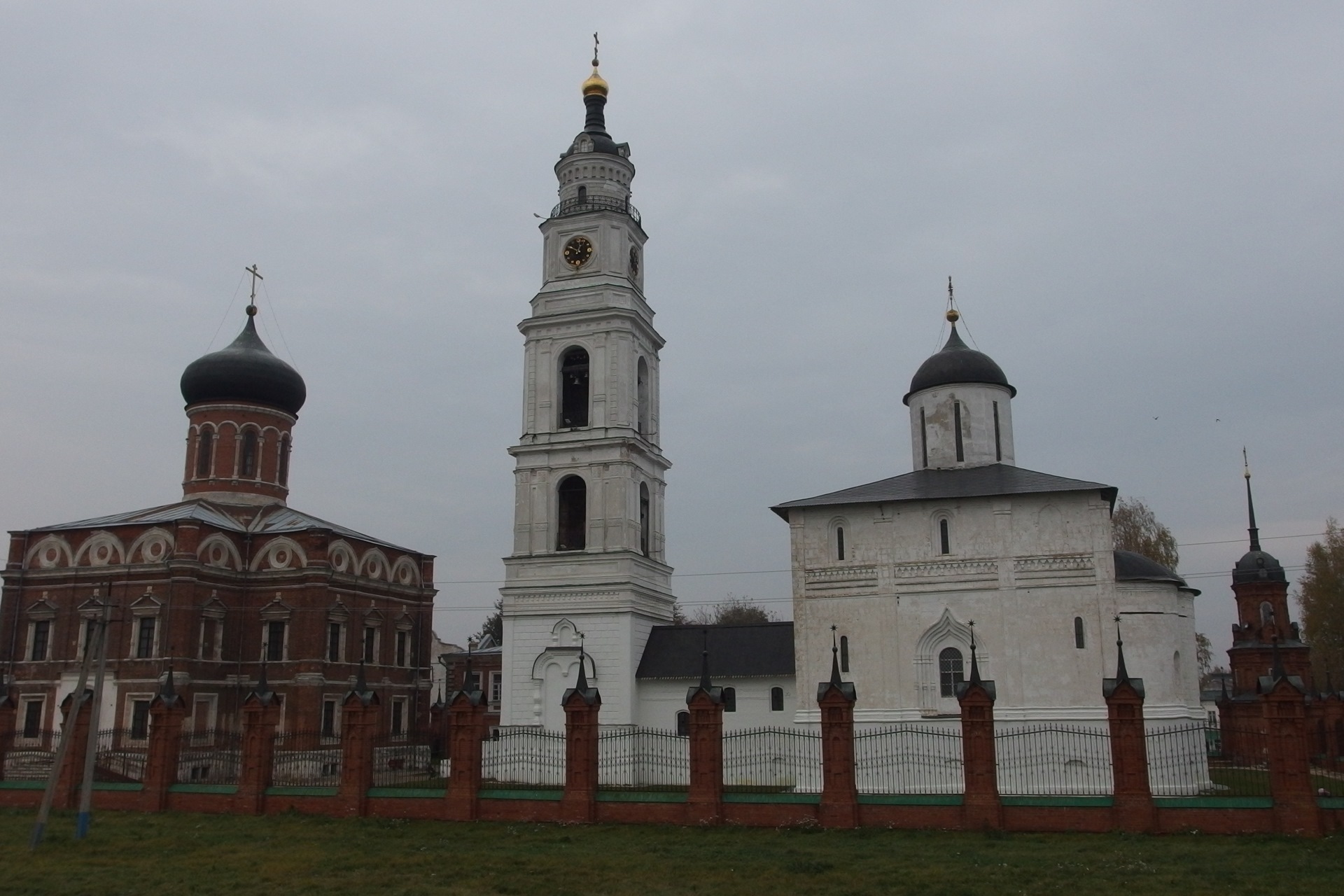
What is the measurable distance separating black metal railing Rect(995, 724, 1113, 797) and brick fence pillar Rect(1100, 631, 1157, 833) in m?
3.98

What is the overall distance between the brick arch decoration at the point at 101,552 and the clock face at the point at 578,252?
16.1m

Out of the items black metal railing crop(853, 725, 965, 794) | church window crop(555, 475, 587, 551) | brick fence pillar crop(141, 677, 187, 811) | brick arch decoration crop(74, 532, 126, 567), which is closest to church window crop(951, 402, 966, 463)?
black metal railing crop(853, 725, 965, 794)

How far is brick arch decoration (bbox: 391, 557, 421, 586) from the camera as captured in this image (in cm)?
3841

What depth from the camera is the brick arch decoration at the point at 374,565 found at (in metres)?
36.7

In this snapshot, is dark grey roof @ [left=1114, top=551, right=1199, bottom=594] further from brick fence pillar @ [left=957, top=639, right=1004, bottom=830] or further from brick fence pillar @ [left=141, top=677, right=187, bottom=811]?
brick fence pillar @ [left=141, top=677, right=187, bottom=811]

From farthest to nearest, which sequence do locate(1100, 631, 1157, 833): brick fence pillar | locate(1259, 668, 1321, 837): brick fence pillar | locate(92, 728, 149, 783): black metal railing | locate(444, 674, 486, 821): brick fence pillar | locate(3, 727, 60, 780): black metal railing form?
locate(92, 728, 149, 783): black metal railing < locate(3, 727, 60, 780): black metal railing < locate(444, 674, 486, 821): brick fence pillar < locate(1100, 631, 1157, 833): brick fence pillar < locate(1259, 668, 1321, 837): brick fence pillar

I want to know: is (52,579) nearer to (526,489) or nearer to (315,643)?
(315,643)

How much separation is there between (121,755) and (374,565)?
36.5 feet

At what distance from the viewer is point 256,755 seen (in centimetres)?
2108

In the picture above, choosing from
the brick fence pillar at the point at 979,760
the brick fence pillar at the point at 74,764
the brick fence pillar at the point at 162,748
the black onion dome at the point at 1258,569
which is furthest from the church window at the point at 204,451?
the black onion dome at the point at 1258,569

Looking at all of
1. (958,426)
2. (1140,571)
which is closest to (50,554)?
(958,426)

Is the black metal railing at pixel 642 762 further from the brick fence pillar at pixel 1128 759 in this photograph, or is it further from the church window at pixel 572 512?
the brick fence pillar at pixel 1128 759

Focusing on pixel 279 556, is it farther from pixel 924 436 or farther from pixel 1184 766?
pixel 1184 766

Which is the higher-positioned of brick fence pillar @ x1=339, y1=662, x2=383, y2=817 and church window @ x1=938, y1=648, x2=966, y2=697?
church window @ x1=938, y1=648, x2=966, y2=697
